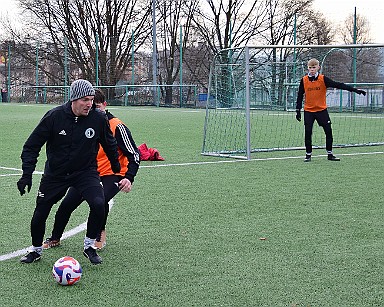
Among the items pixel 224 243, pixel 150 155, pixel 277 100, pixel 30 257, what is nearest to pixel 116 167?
pixel 30 257

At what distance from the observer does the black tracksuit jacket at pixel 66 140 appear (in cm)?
538

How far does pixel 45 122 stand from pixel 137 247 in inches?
53.7

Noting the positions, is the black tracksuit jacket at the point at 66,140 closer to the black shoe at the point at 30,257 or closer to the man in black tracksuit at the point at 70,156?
the man in black tracksuit at the point at 70,156

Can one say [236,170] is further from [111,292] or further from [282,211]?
[111,292]

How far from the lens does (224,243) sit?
6.12 meters

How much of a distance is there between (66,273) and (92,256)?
0.66 metres

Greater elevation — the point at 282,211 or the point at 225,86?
the point at 225,86

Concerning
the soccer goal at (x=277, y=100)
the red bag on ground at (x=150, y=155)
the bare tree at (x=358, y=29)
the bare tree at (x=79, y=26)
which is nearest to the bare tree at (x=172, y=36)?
the bare tree at (x=79, y=26)

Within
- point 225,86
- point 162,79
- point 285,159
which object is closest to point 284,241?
point 285,159

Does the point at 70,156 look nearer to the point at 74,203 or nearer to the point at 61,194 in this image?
the point at 61,194

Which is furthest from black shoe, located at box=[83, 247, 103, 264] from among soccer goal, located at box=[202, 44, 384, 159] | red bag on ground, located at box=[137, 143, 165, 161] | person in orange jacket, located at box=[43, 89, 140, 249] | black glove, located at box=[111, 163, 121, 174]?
soccer goal, located at box=[202, 44, 384, 159]

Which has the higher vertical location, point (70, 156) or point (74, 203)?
point (70, 156)

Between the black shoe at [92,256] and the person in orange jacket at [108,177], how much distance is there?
13.5 inches

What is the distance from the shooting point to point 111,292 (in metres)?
4.75
